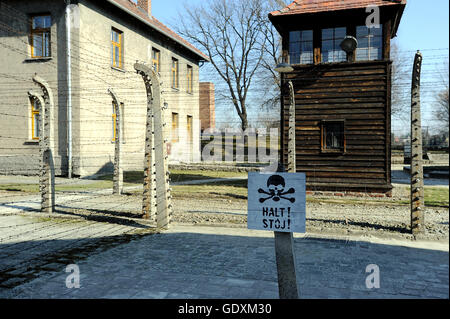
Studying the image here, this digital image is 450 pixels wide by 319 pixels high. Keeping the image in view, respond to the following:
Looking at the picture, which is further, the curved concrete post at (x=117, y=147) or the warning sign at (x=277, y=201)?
the curved concrete post at (x=117, y=147)

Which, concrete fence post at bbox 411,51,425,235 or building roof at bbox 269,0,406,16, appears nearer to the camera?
concrete fence post at bbox 411,51,425,235

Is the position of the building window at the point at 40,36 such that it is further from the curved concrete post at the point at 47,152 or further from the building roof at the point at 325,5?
the building roof at the point at 325,5

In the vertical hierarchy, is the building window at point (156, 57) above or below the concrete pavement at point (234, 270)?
above

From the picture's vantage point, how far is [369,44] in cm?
1404

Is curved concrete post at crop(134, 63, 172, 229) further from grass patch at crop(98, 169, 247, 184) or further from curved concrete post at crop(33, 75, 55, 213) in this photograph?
grass patch at crop(98, 169, 247, 184)

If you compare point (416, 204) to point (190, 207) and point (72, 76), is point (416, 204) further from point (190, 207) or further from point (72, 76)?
point (72, 76)

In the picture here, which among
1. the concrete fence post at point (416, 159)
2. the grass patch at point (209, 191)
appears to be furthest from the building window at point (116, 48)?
the concrete fence post at point (416, 159)

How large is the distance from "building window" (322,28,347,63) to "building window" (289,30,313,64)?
501mm

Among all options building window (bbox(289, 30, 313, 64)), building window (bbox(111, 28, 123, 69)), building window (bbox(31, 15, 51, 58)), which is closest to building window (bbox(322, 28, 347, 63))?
building window (bbox(289, 30, 313, 64))

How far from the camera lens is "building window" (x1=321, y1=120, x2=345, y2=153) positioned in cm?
1458

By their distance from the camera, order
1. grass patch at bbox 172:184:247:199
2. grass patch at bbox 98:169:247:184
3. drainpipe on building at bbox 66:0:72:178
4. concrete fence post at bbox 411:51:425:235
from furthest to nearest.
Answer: grass patch at bbox 98:169:247:184 < drainpipe on building at bbox 66:0:72:178 < grass patch at bbox 172:184:247:199 < concrete fence post at bbox 411:51:425:235

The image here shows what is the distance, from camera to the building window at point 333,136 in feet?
47.8

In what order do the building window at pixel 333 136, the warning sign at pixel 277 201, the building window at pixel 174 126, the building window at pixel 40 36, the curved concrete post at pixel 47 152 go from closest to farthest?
1. the warning sign at pixel 277 201
2. the curved concrete post at pixel 47 152
3. the building window at pixel 333 136
4. the building window at pixel 40 36
5. the building window at pixel 174 126

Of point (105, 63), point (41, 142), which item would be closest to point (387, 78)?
point (41, 142)
